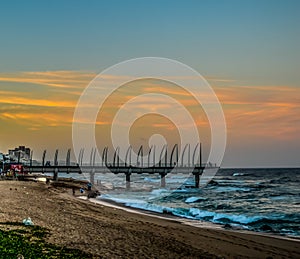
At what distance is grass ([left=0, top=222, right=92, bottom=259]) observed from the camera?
10.7m

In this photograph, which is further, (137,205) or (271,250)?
(137,205)

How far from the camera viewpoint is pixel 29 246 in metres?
11.6

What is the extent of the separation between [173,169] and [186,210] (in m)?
50.0

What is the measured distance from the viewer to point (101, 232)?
1631cm

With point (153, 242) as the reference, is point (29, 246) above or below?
above

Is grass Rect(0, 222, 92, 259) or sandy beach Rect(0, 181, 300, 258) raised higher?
grass Rect(0, 222, 92, 259)

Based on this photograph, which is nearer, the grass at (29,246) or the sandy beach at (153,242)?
the grass at (29,246)

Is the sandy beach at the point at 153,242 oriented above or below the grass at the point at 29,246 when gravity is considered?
below

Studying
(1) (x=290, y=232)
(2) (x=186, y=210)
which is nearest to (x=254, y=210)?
(2) (x=186, y=210)

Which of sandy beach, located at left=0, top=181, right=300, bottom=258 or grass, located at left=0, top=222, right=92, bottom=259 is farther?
sandy beach, located at left=0, top=181, right=300, bottom=258

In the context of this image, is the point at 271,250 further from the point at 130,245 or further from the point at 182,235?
the point at 130,245

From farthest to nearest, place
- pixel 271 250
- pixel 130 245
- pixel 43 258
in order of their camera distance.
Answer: pixel 271 250 → pixel 130 245 → pixel 43 258

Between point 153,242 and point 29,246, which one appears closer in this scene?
point 29,246

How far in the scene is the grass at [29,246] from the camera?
10.7m
